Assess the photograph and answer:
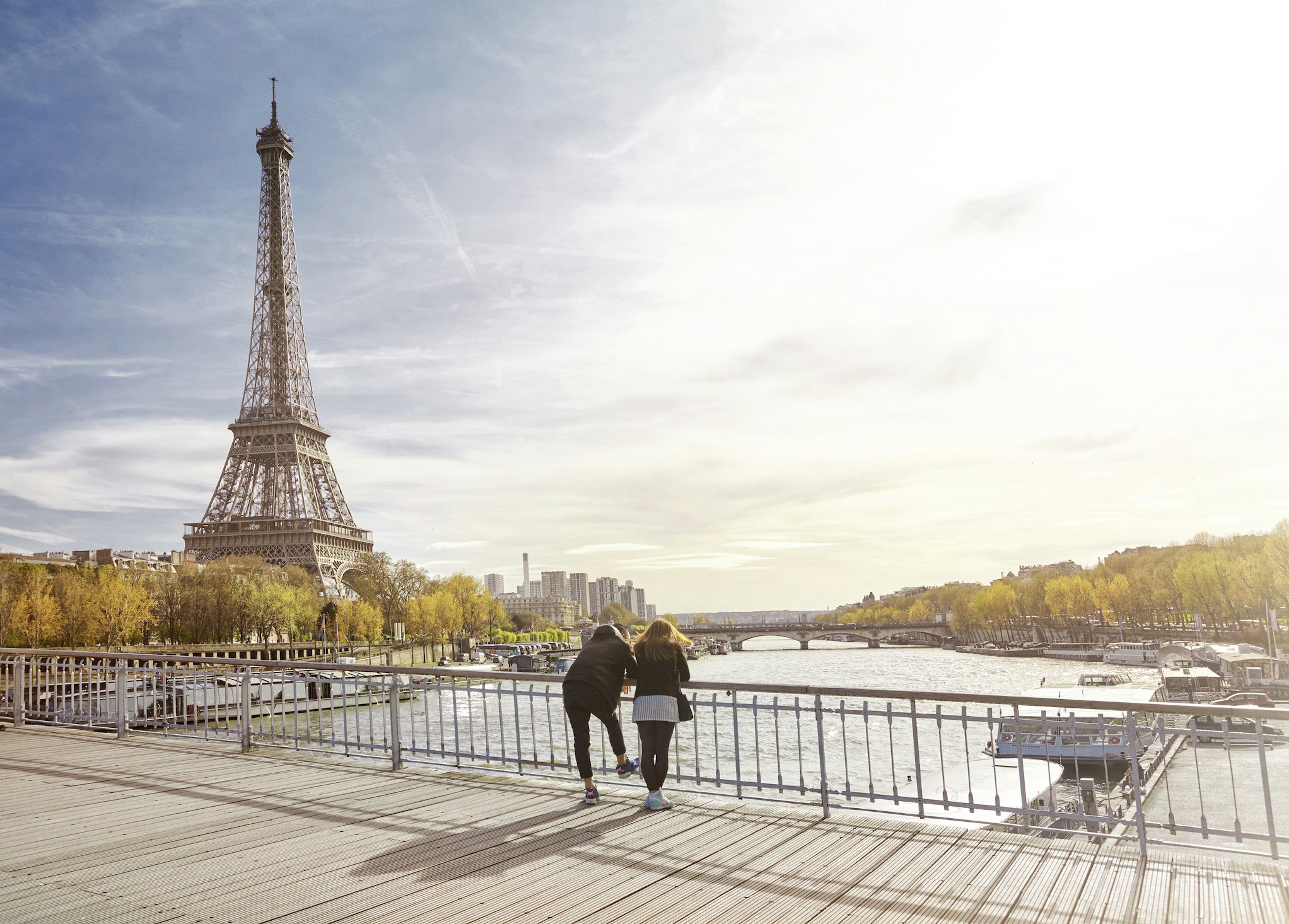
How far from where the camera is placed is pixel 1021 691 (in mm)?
58625

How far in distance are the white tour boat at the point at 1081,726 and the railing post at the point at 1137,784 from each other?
20 millimetres

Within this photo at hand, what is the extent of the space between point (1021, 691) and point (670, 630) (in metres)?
58.3

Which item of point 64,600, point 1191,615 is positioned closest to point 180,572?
point 64,600

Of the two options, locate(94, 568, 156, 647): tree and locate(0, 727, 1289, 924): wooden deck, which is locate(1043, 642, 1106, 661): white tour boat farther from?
locate(0, 727, 1289, 924): wooden deck

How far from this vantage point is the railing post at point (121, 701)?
13297 millimetres

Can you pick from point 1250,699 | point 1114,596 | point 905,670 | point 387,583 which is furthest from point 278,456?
point 1114,596

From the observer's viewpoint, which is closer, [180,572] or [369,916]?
[369,916]

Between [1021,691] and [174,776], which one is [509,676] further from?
[1021,691]

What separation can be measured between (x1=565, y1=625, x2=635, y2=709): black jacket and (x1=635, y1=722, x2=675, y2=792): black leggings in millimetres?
400

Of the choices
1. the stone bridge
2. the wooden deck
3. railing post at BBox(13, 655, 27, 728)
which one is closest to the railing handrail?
the wooden deck

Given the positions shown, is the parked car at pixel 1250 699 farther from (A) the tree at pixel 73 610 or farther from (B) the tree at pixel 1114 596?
(A) the tree at pixel 73 610

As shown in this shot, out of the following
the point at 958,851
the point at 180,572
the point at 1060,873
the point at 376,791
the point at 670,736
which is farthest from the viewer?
the point at 180,572

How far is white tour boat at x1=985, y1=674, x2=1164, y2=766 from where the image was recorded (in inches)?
268

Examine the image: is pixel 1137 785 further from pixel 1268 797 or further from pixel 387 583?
pixel 387 583
